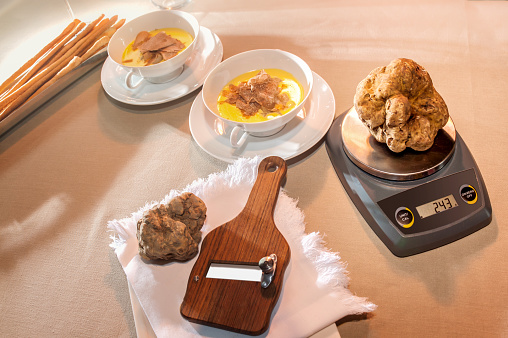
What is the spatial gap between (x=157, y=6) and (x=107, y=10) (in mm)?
159

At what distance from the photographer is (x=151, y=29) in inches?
48.4

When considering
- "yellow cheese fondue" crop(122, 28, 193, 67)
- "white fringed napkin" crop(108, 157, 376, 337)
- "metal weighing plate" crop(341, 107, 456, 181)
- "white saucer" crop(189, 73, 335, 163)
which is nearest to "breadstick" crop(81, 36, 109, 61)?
"yellow cheese fondue" crop(122, 28, 193, 67)

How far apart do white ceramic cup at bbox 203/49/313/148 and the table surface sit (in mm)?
95

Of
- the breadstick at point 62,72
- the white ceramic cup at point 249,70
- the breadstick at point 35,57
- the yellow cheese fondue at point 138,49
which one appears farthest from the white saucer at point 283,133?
the breadstick at point 35,57

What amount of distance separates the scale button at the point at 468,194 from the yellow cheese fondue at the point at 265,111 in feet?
1.20

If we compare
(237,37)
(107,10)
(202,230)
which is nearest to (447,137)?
(202,230)

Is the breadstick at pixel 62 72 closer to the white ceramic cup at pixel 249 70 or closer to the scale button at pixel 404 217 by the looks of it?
the white ceramic cup at pixel 249 70

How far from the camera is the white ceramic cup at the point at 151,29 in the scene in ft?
3.54

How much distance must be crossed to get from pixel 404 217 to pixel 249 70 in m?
0.50

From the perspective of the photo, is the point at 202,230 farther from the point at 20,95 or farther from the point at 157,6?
the point at 157,6

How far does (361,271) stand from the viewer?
75 centimetres

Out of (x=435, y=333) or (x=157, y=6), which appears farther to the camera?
(x=157, y=6)

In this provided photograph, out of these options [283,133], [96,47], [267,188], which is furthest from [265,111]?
[96,47]

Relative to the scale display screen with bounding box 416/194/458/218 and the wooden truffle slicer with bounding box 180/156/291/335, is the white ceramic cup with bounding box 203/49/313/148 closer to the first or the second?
Result: the wooden truffle slicer with bounding box 180/156/291/335
